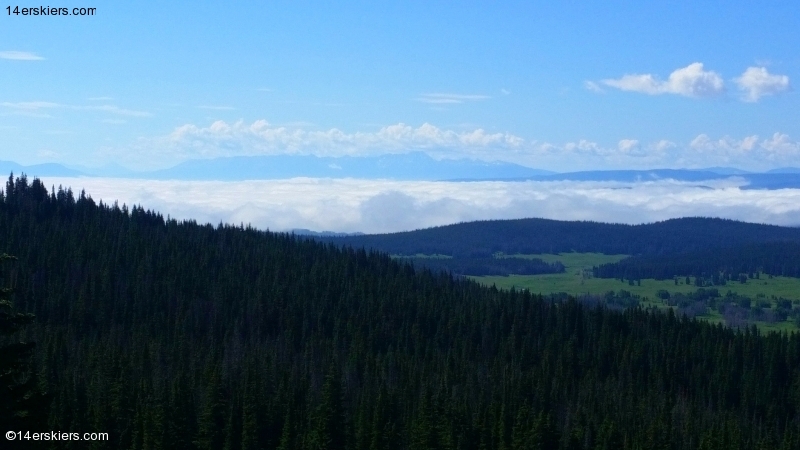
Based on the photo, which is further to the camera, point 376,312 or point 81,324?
point 376,312

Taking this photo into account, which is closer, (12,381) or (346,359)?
(12,381)

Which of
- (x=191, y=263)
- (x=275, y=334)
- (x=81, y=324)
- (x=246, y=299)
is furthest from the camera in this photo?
(x=191, y=263)

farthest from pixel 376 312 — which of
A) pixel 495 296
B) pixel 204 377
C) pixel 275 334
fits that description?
pixel 204 377

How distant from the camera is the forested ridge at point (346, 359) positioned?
8356 centimetres

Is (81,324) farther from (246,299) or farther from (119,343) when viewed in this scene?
(246,299)

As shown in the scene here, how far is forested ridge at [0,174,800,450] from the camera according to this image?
83.6 m

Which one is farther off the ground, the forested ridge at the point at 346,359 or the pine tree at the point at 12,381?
the pine tree at the point at 12,381

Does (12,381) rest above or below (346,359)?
above

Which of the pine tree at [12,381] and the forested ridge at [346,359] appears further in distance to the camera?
the forested ridge at [346,359]

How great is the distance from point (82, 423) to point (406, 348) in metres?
73.5

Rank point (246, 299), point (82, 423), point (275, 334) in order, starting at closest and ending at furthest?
point (82, 423) < point (275, 334) < point (246, 299)

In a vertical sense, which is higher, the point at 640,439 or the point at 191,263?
the point at 191,263

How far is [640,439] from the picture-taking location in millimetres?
88625

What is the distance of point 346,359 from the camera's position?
13250 centimetres
